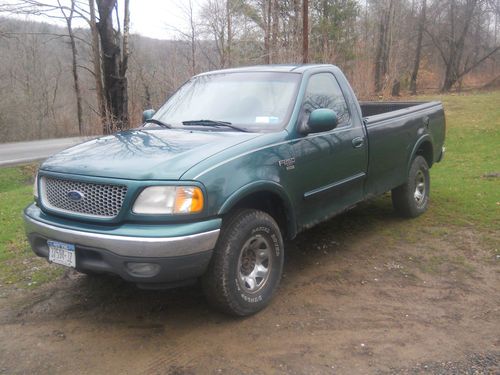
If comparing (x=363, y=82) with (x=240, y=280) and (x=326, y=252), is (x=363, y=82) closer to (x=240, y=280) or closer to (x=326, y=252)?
(x=326, y=252)

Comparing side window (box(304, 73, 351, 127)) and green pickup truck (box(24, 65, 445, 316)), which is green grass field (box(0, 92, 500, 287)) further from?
side window (box(304, 73, 351, 127))

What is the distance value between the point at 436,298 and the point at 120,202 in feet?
8.41

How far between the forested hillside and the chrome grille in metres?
8.79

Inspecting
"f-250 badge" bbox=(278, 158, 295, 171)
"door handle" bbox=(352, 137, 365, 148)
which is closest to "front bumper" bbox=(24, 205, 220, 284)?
"f-250 badge" bbox=(278, 158, 295, 171)

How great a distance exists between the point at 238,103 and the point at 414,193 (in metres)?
2.84

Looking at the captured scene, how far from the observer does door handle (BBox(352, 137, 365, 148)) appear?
16.0ft

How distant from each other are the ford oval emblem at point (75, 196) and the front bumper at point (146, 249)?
17 cm

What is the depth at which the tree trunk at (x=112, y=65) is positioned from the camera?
506 inches

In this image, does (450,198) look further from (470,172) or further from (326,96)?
(326,96)

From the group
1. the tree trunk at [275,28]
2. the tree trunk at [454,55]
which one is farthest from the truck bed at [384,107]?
the tree trunk at [454,55]

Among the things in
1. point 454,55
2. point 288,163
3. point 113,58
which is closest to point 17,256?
point 288,163

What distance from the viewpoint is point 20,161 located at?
16.3 m

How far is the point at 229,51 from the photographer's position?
16.2m

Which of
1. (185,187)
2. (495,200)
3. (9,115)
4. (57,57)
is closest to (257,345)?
(185,187)
